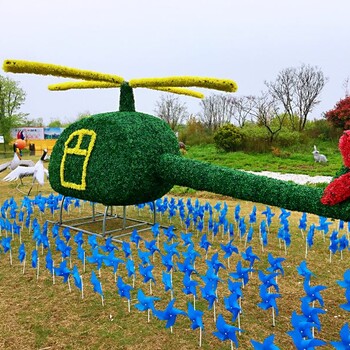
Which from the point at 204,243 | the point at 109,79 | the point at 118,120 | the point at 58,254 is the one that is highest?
the point at 109,79

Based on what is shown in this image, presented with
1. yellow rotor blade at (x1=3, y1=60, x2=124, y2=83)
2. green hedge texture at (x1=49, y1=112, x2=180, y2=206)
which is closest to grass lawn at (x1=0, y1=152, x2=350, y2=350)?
green hedge texture at (x1=49, y1=112, x2=180, y2=206)

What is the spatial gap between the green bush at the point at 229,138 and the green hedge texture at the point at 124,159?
57.3 feet

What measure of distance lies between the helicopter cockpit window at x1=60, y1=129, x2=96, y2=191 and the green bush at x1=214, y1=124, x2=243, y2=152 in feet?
58.0

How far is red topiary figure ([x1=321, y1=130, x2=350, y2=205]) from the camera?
4633mm

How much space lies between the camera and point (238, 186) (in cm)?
594

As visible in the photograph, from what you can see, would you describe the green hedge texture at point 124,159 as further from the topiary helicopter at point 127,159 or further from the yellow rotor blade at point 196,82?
the yellow rotor blade at point 196,82

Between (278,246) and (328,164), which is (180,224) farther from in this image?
(328,164)

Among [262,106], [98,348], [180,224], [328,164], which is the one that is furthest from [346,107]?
[98,348]

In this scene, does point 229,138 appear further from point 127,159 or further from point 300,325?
point 300,325

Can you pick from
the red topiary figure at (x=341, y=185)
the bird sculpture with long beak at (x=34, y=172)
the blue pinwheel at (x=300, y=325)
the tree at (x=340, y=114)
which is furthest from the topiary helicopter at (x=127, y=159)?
the tree at (x=340, y=114)

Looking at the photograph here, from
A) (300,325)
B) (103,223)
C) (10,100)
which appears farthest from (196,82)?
(10,100)

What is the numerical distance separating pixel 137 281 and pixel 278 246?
8.99 ft

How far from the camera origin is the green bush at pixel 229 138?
962 inches

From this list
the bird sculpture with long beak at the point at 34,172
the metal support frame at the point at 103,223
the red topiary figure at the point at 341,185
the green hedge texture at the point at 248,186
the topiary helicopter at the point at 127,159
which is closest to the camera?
the red topiary figure at the point at 341,185
